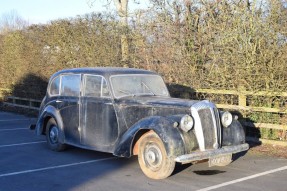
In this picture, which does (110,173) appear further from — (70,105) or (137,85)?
(70,105)

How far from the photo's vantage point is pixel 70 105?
8.97 meters

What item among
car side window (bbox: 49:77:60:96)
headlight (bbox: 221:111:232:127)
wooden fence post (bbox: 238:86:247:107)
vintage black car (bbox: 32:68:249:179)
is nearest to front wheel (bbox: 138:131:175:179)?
vintage black car (bbox: 32:68:249:179)

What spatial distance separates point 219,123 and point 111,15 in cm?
795

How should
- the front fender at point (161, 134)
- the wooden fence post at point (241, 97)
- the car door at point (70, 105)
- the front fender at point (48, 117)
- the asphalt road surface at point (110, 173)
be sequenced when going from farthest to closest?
the wooden fence post at point (241, 97)
the front fender at point (48, 117)
the car door at point (70, 105)
the front fender at point (161, 134)
the asphalt road surface at point (110, 173)

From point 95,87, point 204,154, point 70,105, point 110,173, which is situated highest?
point 95,87

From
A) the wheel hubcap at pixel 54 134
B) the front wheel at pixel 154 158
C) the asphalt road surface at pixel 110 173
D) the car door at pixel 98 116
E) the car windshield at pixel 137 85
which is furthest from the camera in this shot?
the wheel hubcap at pixel 54 134

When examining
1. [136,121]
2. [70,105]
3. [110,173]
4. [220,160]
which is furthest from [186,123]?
[70,105]

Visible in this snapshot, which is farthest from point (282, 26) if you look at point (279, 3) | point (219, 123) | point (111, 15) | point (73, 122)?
point (111, 15)

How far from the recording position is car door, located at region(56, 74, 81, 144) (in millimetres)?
8778

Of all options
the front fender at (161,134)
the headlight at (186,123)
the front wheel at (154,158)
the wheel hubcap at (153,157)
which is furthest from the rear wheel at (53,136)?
the headlight at (186,123)

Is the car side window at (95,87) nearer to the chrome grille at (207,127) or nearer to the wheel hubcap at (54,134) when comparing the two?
the wheel hubcap at (54,134)

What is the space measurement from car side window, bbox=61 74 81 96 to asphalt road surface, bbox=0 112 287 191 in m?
1.26

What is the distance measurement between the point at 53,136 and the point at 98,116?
5.73 ft

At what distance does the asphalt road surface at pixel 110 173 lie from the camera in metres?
6.50
